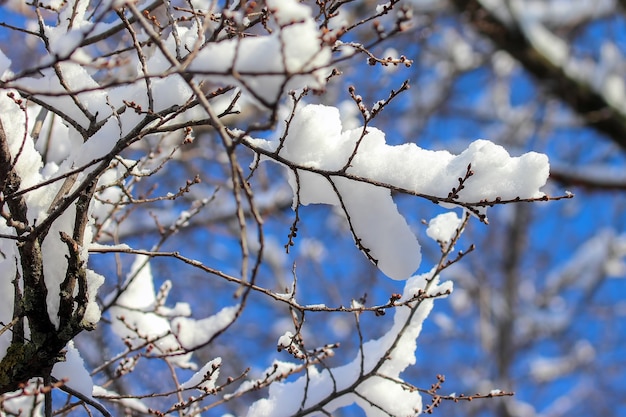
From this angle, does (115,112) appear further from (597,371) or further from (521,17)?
(597,371)

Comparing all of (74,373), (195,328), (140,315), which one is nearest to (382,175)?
(74,373)

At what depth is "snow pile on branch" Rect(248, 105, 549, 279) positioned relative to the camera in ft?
4.55

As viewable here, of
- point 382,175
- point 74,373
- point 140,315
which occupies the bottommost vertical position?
point 74,373

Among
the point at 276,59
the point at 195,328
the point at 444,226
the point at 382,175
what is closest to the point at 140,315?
the point at 195,328

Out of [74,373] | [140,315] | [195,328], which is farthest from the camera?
[140,315]

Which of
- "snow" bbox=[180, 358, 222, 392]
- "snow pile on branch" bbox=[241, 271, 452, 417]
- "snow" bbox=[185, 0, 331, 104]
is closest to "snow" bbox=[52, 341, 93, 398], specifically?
"snow" bbox=[180, 358, 222, 392]

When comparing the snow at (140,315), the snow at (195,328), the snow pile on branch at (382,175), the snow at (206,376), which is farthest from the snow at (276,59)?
the snow at (140,315)

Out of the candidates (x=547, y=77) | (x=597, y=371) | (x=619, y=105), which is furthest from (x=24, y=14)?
(x=597, y=371)

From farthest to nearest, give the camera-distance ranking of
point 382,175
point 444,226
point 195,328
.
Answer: point 195,328 < point 444,226 < point 382,175

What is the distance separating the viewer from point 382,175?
1419 mm

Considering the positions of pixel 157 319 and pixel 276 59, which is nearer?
pixel 276 59

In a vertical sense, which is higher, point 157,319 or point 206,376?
point 157,319

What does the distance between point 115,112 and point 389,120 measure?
5.54m

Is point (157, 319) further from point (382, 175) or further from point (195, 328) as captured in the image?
point (382, 175)
